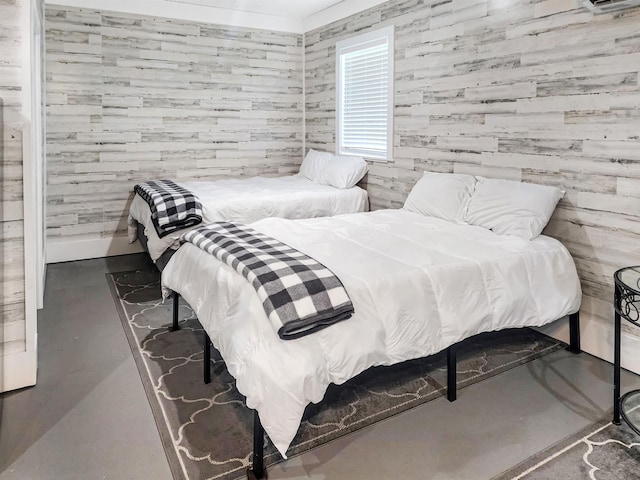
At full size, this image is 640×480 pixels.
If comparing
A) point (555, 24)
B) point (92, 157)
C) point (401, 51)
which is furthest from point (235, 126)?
point (555, 24)

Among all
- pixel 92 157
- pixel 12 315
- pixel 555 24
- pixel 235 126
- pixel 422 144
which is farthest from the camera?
pixel 235 126

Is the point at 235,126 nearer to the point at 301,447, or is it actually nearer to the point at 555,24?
the point at 555,24

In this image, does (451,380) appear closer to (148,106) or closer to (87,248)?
(87,248)

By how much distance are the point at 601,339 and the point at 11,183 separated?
3262mm

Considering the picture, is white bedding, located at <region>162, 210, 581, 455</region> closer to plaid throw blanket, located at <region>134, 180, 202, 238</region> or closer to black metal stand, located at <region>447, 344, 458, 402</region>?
black metal stand, located at <region>447, 344, 458, 402</region>

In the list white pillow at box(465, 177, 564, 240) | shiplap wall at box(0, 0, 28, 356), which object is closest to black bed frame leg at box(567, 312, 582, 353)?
white pillow at box(465, 177, 564, 240)

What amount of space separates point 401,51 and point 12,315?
11.5ft

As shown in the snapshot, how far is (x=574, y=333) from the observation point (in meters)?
2.87

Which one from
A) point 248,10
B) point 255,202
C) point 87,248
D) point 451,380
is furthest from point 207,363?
point 248,10

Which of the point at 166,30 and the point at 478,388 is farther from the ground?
the point at 166,30

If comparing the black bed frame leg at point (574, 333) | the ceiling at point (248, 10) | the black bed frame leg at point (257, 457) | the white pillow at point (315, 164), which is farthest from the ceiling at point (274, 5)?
the black bed frame leg at point (257, 457)

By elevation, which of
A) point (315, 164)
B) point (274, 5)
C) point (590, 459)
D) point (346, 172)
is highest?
point (274, 5)

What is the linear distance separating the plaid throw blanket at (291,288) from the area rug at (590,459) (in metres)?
0.89

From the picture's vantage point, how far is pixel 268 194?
435 cm
